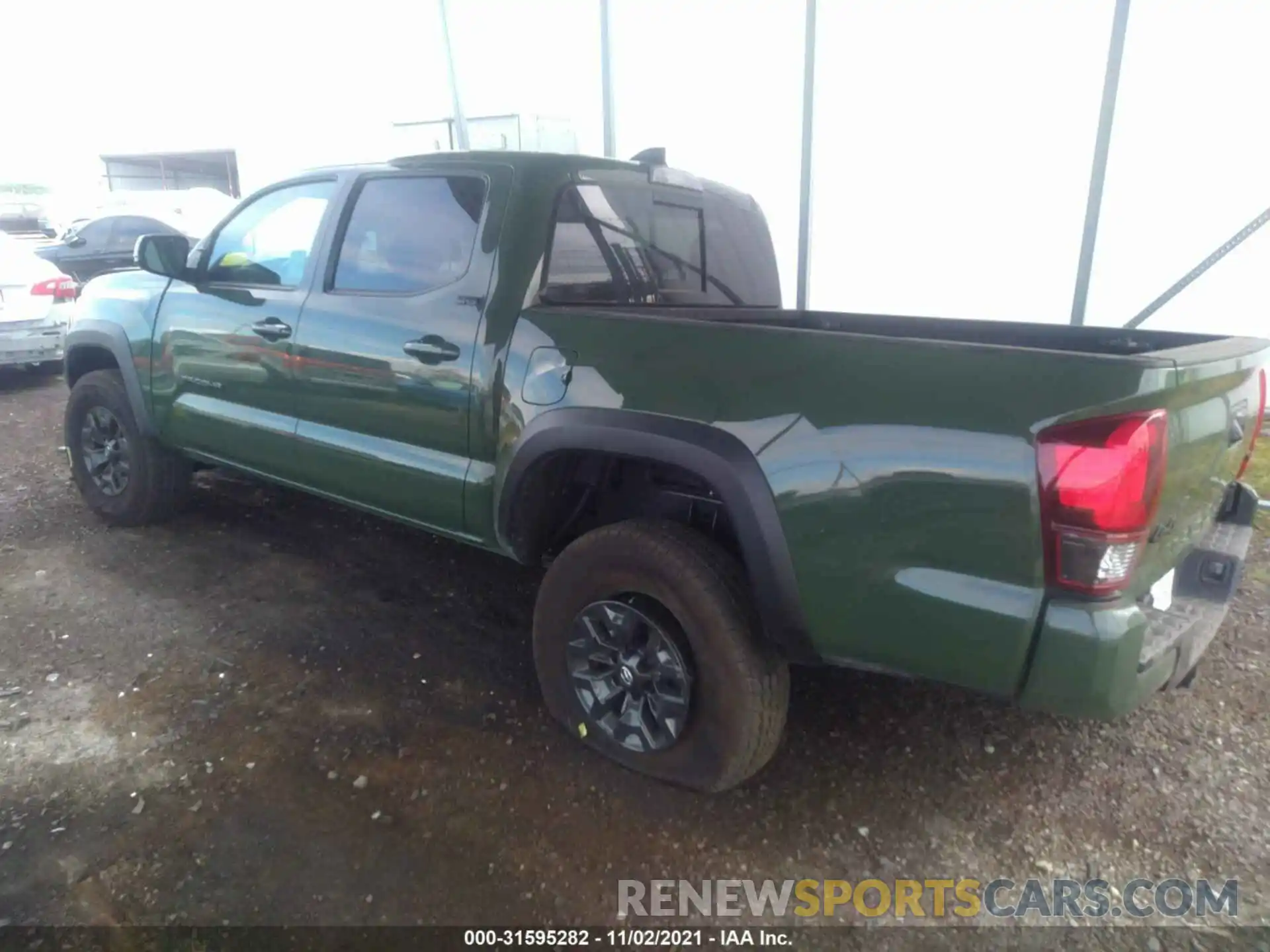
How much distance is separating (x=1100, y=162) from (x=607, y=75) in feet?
13.1

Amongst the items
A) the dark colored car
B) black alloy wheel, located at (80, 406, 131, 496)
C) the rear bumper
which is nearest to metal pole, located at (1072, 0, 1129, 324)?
the rear bumper

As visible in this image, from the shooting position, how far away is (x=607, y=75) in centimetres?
734

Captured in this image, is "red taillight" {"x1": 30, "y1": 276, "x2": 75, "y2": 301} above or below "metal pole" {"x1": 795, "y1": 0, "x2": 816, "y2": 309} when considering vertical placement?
below

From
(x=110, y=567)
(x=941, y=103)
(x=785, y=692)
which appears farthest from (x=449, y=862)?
(x=941, y=103)

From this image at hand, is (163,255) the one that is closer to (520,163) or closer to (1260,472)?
(520,163)

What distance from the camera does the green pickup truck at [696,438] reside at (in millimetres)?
1867

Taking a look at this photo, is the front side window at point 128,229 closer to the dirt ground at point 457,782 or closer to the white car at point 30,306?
the white car at point 30,306

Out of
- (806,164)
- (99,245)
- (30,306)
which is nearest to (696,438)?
(806,164)

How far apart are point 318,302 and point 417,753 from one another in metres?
1.75

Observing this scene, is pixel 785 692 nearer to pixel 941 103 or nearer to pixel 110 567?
pixel 110 567

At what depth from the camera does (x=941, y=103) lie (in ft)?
19.9

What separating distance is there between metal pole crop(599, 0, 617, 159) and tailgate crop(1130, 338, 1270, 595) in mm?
5672

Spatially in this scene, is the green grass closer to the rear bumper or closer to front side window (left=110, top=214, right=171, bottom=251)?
the rear bumper
